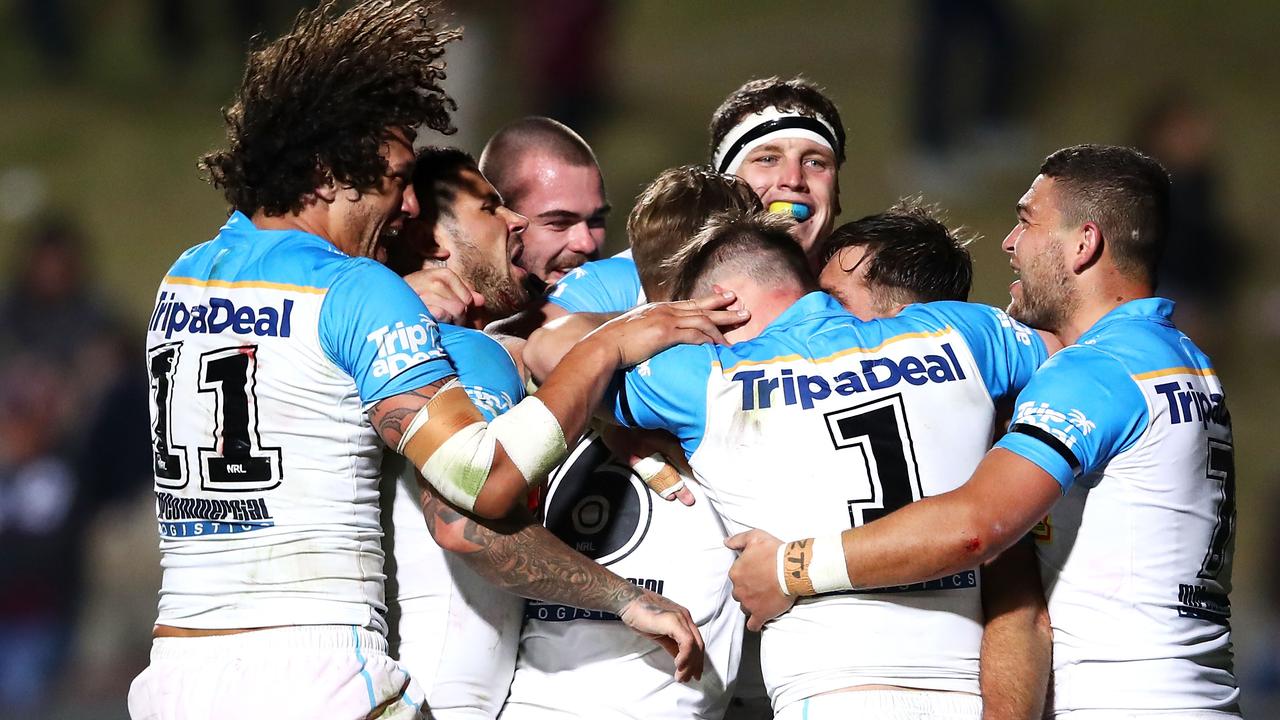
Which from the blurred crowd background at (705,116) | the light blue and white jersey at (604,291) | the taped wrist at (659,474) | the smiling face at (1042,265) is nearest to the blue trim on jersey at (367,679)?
the taped wrist at (659,474)

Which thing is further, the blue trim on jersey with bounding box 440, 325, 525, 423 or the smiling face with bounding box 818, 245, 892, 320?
the smiling face with bounding box 818, 245, 892, 320

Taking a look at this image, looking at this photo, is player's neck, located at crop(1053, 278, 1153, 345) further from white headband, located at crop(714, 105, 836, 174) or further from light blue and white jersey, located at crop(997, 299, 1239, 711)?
white headband, located at crop(714, 105, 836, 174)

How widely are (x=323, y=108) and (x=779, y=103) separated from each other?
1849mm

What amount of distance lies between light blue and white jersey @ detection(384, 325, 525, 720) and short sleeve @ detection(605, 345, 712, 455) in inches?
14.1

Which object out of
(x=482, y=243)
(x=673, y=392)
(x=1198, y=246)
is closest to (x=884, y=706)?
(x=673, y=392)

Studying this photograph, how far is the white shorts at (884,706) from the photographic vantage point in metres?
2.95

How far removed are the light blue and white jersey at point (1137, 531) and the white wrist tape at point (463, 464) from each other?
4.00 ft

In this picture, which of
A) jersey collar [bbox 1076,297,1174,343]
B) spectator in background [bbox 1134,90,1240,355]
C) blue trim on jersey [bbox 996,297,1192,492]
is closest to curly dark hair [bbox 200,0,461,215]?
blue trim on jersey [bbox 996,297,1192,492]

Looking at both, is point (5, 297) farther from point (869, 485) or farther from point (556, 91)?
point (869, 485)

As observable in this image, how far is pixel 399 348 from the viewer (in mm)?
2994

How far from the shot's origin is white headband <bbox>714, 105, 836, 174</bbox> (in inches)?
177

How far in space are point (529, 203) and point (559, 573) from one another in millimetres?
2084

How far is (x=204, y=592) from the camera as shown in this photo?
3061 mm

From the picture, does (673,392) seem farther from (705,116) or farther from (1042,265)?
(705,116)
